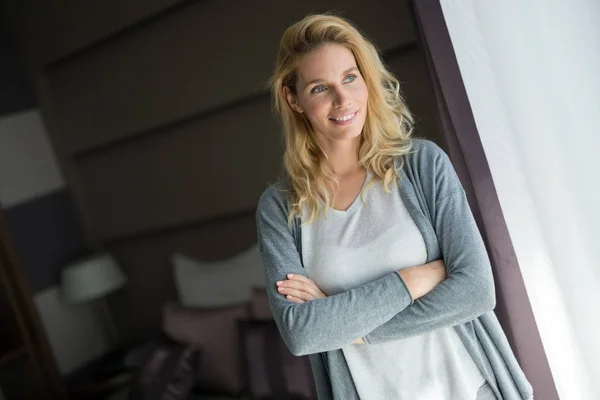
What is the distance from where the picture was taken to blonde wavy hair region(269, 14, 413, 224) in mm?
1392

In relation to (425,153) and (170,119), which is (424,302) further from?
(170,119)

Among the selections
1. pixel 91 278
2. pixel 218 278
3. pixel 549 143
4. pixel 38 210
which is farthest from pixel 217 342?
pixel 549 143

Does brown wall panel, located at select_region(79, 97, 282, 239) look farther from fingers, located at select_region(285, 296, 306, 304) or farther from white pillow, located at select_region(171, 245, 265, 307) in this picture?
fingers, located at select_region(285, 296, 306, 304)

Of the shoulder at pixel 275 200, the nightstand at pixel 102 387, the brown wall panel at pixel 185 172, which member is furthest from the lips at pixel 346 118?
the nightstand at pixel 102 387

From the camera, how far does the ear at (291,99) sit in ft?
4.80

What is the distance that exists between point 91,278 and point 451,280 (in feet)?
7.94

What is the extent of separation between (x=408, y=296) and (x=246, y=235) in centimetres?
163

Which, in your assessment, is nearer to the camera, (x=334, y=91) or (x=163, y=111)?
(x=334, y=91)

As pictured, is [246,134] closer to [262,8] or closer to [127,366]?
[262,8]

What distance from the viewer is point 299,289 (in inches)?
54.3

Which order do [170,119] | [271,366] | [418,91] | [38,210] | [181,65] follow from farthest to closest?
[38,210] < [170,119] < [181,65] < [271,366] < [418,91]

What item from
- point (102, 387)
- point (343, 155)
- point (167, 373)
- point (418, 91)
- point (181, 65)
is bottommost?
point (102, 387)

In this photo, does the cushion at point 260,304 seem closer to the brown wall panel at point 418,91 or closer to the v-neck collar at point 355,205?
the brown wall panel at point 418,91

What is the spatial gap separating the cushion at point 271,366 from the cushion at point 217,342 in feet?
0.46
